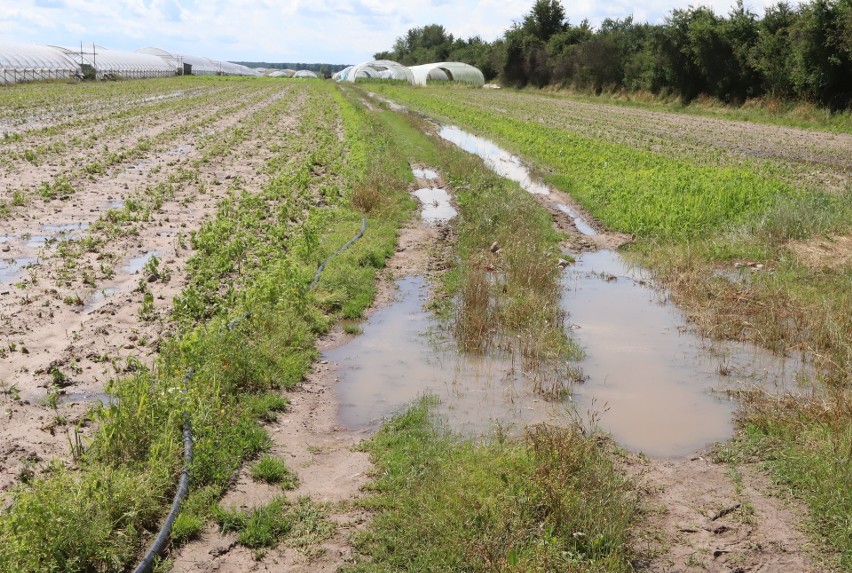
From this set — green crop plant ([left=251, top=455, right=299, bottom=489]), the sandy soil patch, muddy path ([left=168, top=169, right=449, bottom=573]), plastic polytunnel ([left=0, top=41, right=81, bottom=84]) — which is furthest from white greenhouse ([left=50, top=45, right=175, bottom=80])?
green crop plant ([left=251, top=455, right=299, bottom=489])

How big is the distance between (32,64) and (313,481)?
52.4 metres

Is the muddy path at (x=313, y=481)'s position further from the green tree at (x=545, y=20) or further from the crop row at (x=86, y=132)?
the green tree at (x=545, y=20)

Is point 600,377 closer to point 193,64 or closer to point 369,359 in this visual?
point 369,359

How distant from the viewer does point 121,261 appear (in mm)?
10305

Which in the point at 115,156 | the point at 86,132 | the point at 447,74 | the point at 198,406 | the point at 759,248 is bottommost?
the point at 198,406

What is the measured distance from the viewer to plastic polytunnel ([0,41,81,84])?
46.3 meters

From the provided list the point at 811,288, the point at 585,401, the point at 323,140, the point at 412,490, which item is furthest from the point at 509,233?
the point at 323,140

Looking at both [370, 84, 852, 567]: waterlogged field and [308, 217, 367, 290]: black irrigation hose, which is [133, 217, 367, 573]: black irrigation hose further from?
[370, 84, 852, 567]: waterlogged field

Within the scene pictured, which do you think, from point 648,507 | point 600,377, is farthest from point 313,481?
point 600,377

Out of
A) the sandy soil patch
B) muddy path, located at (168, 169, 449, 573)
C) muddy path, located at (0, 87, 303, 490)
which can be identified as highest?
the sandy soil patch

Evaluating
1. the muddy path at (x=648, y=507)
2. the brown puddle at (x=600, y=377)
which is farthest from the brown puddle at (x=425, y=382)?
the muddy path at (x=648, y=507)

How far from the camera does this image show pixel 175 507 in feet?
16.2

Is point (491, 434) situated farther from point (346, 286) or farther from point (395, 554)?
point (346, 286)

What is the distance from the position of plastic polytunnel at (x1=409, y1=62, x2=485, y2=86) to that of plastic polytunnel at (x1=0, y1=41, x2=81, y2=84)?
30.8 meters
